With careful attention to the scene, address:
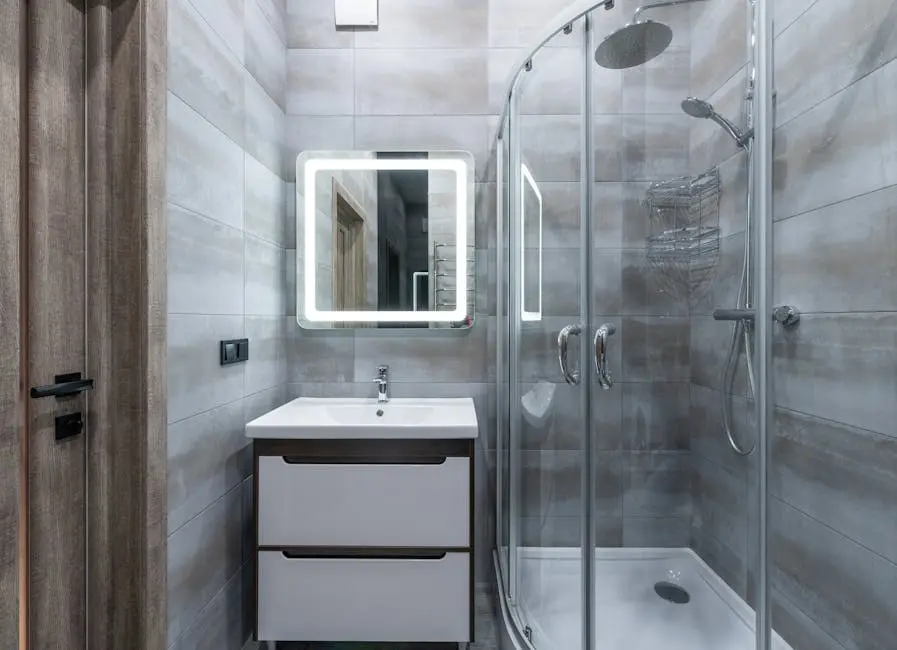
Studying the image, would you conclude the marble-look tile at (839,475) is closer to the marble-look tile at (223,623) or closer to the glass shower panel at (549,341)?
the glass shower panel at (549,341)


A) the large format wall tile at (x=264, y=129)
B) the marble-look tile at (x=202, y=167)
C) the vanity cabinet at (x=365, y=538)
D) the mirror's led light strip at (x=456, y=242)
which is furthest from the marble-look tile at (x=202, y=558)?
the large format wall tile at (x=264, y=129)

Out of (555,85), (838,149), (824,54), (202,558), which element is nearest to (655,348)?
(838,149)

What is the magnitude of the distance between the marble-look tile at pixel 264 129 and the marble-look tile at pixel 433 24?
1.63 feet

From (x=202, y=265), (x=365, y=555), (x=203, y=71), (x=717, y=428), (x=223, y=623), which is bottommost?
(x=223, y=623)

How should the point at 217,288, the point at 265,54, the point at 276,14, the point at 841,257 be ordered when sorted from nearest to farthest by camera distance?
the point at 841,257
the point at 217,288
the point at 265,54
the point at 276,14

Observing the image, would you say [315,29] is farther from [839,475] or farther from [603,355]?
[839,475]

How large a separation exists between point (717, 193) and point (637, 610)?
87 centimetres

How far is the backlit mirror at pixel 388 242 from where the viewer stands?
76.5 inches

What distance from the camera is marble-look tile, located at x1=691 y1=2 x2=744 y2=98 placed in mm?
855

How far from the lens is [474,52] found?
6.45 feet

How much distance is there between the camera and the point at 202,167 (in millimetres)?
1325

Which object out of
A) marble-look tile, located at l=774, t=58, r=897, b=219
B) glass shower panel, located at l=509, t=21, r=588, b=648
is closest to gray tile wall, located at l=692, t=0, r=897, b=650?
marble-look tile, located at l=774, t=58, r=897, b=219

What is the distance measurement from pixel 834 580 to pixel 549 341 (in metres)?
0.72

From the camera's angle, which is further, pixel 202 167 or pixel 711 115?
pixel 202 167
